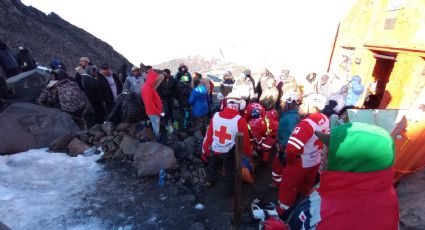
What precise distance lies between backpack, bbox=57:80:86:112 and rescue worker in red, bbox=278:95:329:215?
5.66m

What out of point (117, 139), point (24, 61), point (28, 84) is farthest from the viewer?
point (24, 61)

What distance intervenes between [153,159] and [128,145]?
0.99 m

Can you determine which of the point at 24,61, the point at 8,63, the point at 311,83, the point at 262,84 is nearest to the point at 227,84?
the point at 262,84

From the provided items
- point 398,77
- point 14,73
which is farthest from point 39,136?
point 398,77

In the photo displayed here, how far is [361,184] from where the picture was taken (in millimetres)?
1778

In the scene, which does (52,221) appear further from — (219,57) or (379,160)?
(219,57)

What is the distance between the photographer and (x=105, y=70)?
7379 millimetres

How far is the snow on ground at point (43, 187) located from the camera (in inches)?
170

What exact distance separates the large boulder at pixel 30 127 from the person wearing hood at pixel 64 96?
0.84 feet

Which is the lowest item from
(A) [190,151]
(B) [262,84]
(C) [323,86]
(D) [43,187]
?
(D) [43,187]

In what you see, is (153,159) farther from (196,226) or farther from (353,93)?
(353,93)

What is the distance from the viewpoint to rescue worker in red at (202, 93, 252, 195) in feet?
15.5

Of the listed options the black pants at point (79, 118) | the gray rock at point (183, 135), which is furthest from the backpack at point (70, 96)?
the gray rock at point (183, 135)

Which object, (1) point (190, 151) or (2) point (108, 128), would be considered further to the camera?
(2) point (108, 128)
